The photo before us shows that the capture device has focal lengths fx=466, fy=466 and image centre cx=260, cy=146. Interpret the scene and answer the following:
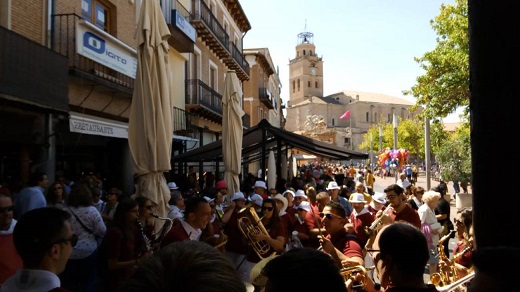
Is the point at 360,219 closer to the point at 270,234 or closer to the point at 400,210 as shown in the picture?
the point at 400,210

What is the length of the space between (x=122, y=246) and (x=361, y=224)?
128 inches

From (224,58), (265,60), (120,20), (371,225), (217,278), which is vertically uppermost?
(265,60)

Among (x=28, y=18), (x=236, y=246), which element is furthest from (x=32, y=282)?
(x=28, y=18)

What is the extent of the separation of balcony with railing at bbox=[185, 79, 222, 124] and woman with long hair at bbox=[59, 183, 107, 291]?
50.4 ft

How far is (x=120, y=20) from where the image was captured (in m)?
14.1

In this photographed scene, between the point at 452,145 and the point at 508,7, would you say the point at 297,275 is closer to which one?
the point at 508,7

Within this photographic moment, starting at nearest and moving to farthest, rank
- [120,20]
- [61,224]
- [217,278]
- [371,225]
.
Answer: [217,278]
[61,224]
[371,225]
[120,20]

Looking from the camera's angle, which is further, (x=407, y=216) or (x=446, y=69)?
(x=446, y=69)

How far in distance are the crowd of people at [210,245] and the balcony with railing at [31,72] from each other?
2343mm

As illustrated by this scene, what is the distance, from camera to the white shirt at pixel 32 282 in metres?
2.13

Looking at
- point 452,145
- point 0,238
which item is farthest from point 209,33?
point 0,238

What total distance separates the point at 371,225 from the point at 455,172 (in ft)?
56.2

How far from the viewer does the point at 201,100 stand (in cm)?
2097

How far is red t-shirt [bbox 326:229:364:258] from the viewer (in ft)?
13.9
